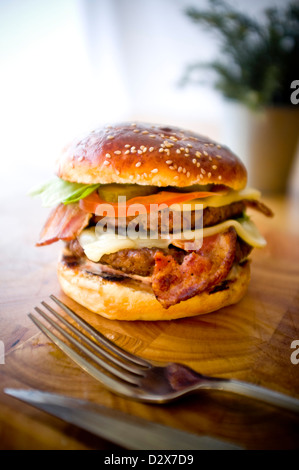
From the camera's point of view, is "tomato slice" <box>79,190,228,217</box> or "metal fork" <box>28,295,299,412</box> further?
"tomato slice" <box>79,190,228,217</box>

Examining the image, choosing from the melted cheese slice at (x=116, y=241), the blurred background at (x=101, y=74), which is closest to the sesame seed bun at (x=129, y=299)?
the melted cheese slice at (x=116, y=241)

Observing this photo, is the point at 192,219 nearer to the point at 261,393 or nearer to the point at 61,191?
the point at 61,191

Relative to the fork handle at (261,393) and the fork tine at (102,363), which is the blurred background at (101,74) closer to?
the fork tine at (102,363)

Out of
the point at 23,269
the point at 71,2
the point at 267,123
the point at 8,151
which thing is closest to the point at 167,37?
the point at 71,2

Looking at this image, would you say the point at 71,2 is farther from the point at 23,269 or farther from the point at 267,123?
the point at 23,269

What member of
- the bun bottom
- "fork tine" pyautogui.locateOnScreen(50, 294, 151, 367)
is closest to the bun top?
the bun bottom

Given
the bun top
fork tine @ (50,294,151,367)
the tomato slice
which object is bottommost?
fork tine @ (50,294,151,367)

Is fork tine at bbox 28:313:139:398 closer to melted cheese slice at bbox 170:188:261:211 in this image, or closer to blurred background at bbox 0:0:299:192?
melted cheese slice at bbox 170:188:261:211
